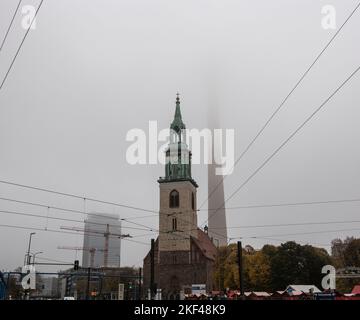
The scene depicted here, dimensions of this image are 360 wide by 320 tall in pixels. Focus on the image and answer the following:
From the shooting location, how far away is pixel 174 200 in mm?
85000

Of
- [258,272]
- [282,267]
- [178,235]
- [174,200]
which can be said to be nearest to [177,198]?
[174,200]

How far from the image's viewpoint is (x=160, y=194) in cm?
8619

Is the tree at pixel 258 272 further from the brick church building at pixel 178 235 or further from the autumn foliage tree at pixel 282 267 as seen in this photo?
the brick church building at pixel 178 235

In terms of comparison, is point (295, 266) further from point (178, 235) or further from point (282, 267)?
point (178, 235)

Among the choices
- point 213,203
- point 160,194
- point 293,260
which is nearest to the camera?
point 293,260

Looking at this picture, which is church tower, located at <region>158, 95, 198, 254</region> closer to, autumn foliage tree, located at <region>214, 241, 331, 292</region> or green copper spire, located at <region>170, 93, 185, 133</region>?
green copper spire, located at <region>170, 93, 185, 133</region>

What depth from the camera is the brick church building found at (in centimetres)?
8000

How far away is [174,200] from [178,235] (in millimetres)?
6818

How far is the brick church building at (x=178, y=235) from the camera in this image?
262 feet

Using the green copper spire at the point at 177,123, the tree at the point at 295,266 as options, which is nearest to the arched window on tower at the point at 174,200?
the green copper spire at the point at 177,123
